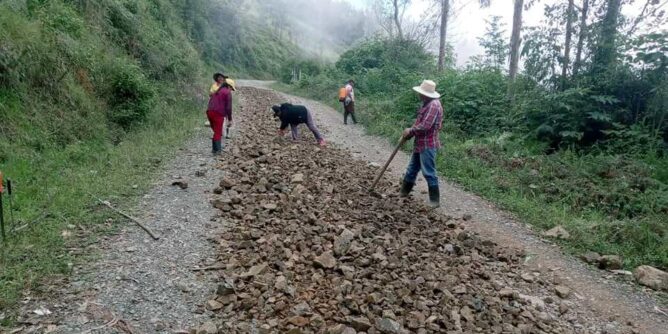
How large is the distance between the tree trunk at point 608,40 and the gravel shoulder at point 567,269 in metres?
5.22

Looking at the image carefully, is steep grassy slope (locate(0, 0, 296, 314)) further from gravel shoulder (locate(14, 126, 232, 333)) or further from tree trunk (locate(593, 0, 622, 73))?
tree trunk (locate(593, 0, 622, 73))

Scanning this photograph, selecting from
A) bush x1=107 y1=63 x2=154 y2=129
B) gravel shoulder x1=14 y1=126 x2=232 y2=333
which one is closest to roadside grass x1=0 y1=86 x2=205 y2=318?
gravel shoulder x1=14 y1=126 x2=232 y2=333

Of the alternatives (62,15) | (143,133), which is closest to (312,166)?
(143,133)

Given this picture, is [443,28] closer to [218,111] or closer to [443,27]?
[443,27]

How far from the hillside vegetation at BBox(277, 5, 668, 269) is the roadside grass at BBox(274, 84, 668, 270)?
2 cm

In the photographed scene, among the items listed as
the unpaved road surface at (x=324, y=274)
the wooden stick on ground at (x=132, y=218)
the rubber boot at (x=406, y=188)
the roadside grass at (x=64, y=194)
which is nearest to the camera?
the unpaved road surface at (x=324, y=274)

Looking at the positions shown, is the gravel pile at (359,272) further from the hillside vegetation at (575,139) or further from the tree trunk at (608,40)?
the tree trunk at (608,40)

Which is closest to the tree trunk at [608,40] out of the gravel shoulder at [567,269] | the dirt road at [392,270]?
the gravel shoulder at [567,269]

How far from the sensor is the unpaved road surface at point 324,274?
336 cm

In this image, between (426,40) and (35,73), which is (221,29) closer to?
(426,40)

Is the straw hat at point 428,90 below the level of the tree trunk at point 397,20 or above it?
below

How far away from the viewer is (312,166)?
316 inches

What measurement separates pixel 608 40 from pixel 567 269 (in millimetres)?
7632

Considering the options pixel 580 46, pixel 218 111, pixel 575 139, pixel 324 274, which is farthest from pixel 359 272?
pixel 580 46
